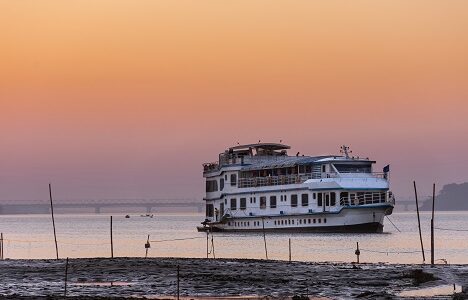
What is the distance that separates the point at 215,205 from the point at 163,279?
6989 cm

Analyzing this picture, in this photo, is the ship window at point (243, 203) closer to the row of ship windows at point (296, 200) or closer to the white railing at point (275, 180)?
the row of ship windows at point (296, 200)

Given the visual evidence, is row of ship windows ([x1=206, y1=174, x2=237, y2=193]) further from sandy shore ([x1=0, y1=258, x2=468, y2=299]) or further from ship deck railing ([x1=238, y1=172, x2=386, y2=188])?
sandy shore ([x1=0, y1=258, x2=468, y2=299])

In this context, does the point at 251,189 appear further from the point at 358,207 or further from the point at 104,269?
the point at 104,269

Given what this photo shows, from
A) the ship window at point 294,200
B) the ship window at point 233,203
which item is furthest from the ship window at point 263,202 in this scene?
the ship window at point 233,203

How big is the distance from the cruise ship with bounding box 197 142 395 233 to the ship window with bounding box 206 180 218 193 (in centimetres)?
166

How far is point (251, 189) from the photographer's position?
102 meters

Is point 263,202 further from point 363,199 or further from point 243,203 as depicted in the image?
point 363,199

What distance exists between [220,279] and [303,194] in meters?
53.6

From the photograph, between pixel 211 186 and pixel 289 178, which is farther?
pixel 211 186

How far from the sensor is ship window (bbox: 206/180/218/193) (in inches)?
4385

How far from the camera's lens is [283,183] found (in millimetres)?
97688

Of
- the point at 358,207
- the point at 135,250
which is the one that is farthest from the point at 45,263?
the point at 358,207

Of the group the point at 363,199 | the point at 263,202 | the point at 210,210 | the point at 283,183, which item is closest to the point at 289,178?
the point at 283,183

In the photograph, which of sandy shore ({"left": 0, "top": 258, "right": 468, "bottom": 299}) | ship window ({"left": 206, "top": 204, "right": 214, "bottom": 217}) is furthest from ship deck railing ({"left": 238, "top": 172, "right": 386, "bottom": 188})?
sandy shore ({"left": 0, "top": 258, "right": 468, "bottom": 299})
